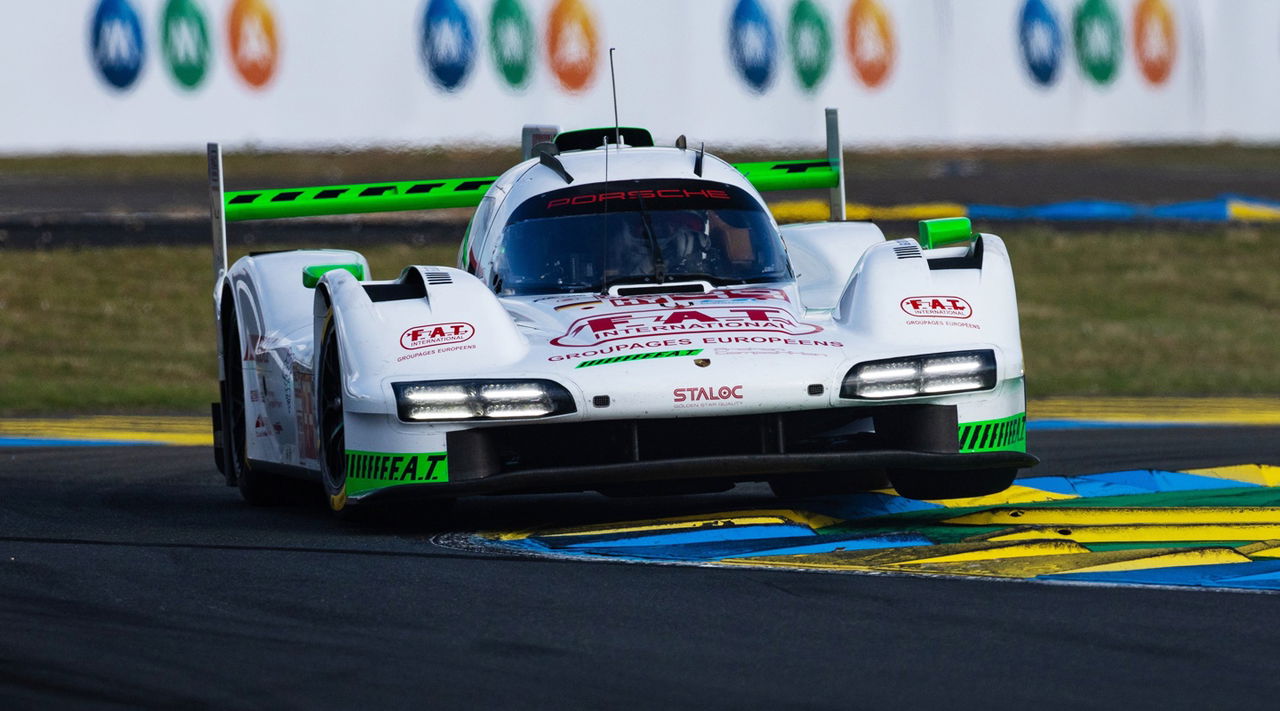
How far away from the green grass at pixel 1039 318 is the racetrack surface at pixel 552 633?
8394 mm

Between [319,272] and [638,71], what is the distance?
48.0ft

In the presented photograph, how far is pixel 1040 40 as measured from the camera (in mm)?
23250

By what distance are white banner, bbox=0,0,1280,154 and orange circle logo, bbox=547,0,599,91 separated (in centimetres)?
2

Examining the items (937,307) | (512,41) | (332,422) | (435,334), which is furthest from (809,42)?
(435,334)

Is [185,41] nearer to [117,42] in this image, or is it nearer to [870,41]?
[117,42]

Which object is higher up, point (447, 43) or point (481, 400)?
point (447, 43)

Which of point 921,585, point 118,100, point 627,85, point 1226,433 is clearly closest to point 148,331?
point 118,100

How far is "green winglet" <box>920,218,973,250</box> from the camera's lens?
766cm

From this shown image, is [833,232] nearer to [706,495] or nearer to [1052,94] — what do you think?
[706,495]

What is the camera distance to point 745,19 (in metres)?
21.8

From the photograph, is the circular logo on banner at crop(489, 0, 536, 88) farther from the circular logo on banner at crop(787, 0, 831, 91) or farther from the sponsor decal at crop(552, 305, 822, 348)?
the sponsor decal at crop(552, 305, 822, 348)

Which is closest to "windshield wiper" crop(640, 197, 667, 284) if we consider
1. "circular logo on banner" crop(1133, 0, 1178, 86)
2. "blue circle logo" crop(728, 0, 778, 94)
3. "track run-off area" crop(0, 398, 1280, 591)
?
"track run-off area" crop(0, 398, 1280, 591)

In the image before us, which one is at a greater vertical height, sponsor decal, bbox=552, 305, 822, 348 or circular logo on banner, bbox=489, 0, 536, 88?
circular logo on banner, bbox=489, 0, 536, 88

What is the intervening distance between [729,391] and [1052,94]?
18.0 metres
